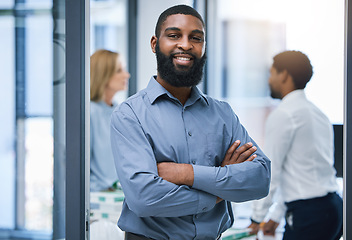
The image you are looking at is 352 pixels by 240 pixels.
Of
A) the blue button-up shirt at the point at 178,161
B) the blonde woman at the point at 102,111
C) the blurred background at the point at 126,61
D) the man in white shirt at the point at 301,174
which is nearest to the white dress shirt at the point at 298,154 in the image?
the man in white shirt at the point at 301,174

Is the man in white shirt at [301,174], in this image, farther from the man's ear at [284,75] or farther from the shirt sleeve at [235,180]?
the shirt sleeve at [235,180]

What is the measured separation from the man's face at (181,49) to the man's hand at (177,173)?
27cm

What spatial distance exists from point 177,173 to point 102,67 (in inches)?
72.2

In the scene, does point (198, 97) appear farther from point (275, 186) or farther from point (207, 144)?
point (275, 186)

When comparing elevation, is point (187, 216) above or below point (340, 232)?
above

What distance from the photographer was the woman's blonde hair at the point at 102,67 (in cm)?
292

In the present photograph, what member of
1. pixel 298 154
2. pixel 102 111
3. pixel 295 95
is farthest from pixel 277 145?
pixel 102 111

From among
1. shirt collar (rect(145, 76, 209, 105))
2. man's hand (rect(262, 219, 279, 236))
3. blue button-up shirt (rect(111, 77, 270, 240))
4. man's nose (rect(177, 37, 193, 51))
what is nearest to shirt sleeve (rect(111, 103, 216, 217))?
blue button-up shirt (rect(111, 77, 270, 240))

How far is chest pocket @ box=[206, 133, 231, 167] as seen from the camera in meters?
1.42

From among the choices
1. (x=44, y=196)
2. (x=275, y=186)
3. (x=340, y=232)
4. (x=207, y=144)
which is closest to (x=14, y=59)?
(x=44, y=196)

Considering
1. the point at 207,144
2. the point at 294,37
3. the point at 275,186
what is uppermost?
the point at 294,37

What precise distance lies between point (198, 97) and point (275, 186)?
3.20 ft

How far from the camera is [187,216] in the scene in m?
1.38

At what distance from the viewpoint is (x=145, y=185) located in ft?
4.14
